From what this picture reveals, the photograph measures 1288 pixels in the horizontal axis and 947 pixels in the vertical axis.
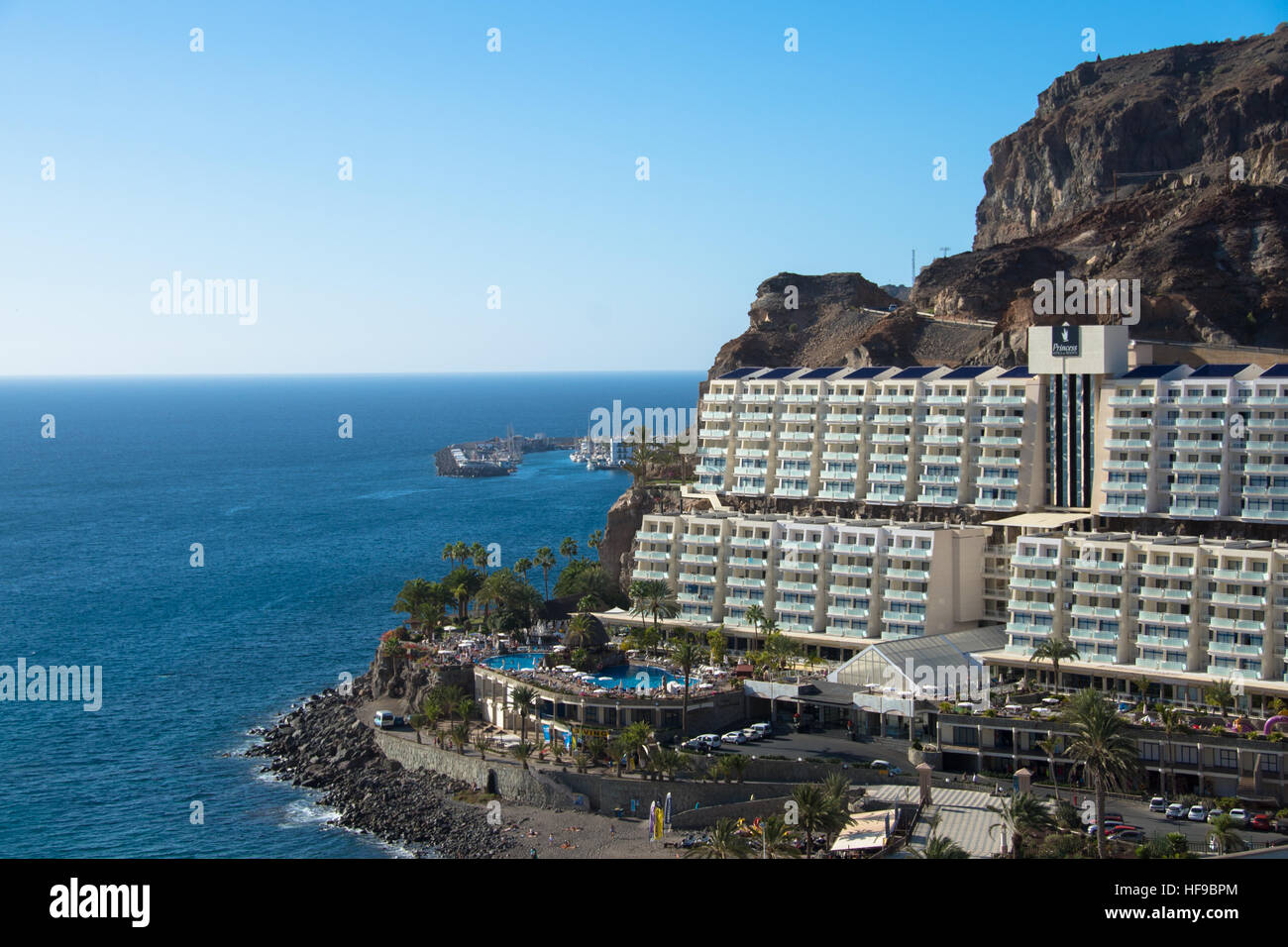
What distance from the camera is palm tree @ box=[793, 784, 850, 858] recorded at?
55844 millimetres

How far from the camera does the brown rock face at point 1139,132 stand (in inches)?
5423

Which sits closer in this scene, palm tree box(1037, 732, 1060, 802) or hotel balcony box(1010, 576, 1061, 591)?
palm tree box(1037, 732, 1060, 802)

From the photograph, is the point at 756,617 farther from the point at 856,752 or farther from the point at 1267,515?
the point at 1267,515

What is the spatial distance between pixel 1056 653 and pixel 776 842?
26170 mm

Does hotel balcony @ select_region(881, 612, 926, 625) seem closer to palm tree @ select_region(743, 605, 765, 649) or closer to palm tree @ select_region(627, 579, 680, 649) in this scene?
palm tree @ select_region(743, 605, 765, 649)

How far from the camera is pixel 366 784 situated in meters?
76.3

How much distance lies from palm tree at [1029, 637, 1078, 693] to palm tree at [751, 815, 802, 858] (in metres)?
24.3

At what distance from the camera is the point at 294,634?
115688 millimetres

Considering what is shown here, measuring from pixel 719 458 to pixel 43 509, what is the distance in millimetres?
122963

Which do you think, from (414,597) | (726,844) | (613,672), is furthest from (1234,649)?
(414,597)

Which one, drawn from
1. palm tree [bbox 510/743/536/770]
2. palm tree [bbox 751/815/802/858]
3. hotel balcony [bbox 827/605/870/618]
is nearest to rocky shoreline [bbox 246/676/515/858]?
palm tree [bbox 510/743/536/770]
